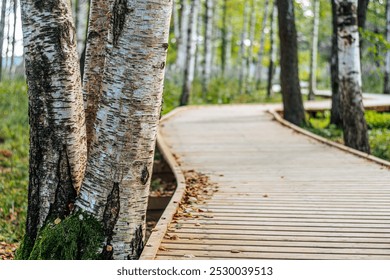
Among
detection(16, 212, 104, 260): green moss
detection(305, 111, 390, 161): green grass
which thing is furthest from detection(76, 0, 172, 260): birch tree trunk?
detection(305, 111, 390, 161): green grass

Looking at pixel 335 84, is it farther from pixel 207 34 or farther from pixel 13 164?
pixel 207 34

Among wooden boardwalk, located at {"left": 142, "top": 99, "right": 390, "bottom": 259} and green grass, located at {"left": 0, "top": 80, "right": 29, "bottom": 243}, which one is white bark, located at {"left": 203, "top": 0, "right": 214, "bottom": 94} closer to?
green grass, located at {"left": 0, "top": 80, "right": 29, "bottom": 243}

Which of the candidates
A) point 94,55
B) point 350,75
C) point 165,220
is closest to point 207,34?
point 350,75

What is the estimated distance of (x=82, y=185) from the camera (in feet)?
13.9

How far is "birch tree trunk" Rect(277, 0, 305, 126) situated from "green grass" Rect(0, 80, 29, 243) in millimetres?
5475

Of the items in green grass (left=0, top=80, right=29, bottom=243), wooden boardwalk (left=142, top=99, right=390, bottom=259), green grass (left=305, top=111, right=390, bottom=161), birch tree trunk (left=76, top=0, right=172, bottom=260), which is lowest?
green grass (left=0, top=80, right=29, bottom=243)

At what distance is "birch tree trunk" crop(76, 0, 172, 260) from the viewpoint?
3.86 metres

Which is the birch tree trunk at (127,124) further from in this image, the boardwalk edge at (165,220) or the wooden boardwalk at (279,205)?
the wooden boardwalk at (279,205)

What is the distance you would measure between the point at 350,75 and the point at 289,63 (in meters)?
3.73

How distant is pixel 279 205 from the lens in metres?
5.48
